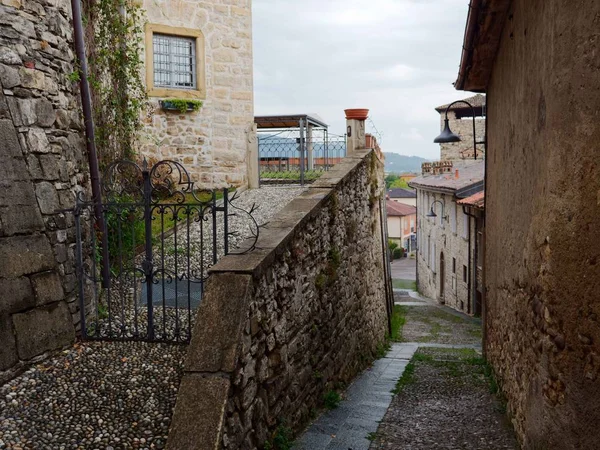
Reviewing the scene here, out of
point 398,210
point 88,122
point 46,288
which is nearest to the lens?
point 46,288

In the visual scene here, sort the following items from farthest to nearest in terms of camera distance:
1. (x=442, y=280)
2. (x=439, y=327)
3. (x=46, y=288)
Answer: (x=442, y=280), (x=439, y=327), (x=46, y=288)

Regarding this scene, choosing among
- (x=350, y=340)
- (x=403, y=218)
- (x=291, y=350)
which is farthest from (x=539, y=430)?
(x=403, y=218)

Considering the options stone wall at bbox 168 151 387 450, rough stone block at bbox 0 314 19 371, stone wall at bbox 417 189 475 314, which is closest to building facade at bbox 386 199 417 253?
stone wall at bbox 417 189 475 314

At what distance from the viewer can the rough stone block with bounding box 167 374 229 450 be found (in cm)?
371

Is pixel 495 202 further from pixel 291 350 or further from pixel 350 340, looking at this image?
pixel 291 350

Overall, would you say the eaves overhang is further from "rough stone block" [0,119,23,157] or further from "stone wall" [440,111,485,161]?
"stone wall" [440,111,485,161]

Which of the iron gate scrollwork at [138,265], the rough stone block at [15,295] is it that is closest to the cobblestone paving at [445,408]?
the iron gate scrollwork at [138,265]

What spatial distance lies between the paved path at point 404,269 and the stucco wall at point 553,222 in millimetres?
31078

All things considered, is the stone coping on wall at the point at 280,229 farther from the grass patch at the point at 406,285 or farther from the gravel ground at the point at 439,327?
the grass patch at the point at 406,285

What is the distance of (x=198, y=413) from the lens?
3.82 m

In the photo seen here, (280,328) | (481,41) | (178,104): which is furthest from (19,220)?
(178,104)

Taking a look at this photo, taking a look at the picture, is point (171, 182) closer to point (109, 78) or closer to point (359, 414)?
point (109, 78)

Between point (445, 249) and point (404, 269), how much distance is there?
74.6 ft

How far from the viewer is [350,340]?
25.2 feet
